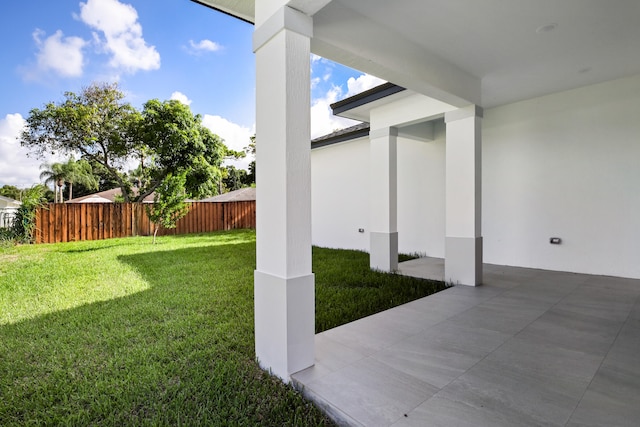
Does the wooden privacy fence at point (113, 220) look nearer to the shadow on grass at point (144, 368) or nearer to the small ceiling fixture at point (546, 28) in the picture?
the shadow on grass at point (144, 368)

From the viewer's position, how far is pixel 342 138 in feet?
33.1

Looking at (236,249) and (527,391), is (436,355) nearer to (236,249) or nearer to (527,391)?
(527,391)

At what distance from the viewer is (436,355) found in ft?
9.74

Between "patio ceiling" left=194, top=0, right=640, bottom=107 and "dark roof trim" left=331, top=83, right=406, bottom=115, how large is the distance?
143 centimetres

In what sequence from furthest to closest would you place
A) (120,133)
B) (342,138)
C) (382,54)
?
(120,133), (342,138), (382,54)

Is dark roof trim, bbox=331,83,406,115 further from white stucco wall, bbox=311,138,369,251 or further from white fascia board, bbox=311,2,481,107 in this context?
white stucco wall, bbox=311,138,369,251

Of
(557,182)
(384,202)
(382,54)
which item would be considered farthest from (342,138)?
(382,54)

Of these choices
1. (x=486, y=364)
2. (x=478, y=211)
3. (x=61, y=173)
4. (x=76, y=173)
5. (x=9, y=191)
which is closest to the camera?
(x=486, y=364)

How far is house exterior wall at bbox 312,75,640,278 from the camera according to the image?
18.8 feet

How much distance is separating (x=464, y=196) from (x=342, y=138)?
531cm

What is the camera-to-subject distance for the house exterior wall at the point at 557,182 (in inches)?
225

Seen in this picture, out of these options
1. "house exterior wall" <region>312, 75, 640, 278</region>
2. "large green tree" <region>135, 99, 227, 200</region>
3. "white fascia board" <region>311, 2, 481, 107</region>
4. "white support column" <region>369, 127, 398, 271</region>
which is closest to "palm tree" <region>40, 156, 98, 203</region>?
"large green tree" <region>135, 99, 227, 200</region>

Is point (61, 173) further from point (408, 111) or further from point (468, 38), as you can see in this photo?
point (468, 38)

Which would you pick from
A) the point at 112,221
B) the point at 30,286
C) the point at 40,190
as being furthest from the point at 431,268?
the point at 40,190
